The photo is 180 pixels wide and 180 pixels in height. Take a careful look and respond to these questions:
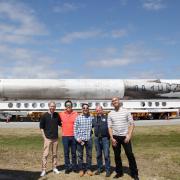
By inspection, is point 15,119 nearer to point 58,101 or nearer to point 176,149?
point 58,101

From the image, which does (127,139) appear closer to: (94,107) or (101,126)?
(101,126)

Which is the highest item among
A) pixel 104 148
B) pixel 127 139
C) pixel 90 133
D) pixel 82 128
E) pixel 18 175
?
pixel 82 128

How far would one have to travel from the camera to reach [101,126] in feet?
33.5

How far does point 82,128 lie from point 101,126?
51 cm

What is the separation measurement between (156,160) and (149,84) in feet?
90.9

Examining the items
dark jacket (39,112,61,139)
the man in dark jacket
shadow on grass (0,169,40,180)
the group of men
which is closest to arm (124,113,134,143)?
the group of men

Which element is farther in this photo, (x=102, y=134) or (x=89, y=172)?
(x=89, y=172)

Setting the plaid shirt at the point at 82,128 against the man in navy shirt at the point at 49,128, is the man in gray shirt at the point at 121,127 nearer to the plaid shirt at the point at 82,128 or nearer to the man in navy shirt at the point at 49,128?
the plaid shirt at the point at 82,128

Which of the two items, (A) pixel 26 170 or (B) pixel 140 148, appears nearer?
(A) pixel 26 170

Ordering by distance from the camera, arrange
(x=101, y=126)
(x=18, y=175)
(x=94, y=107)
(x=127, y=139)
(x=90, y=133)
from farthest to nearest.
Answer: (x=94, y=107) → (x=18, y=175) → (x=90, y=133) → (x=101, y=126) → (x=127, y=139)

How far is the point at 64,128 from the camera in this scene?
34.7ft

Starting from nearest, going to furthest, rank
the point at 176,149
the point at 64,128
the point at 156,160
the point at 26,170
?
the point at 64,128 → the point at 26,170 → the point at 156,160 → the point at 176,149

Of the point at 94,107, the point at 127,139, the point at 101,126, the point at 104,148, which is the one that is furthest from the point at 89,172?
the point at 94,107

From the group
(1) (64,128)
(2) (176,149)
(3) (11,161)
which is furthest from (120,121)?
(2) (176,149)
